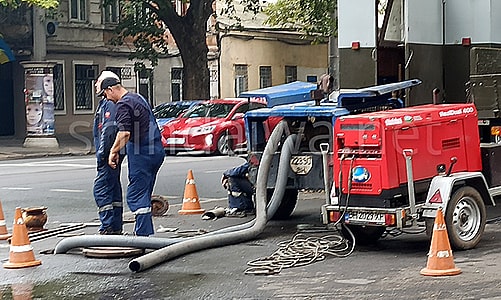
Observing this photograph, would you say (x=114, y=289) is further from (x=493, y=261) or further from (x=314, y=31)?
(x=314, y=31)

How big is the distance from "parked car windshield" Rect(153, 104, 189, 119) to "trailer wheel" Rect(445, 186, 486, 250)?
18.0 meters

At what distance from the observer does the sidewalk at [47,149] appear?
93.1 ft

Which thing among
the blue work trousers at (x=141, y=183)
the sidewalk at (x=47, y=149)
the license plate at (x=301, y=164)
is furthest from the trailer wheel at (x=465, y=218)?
the sidewalk at (x=47, y=149)

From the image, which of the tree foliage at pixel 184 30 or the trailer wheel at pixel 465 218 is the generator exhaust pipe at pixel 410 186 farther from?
the tree foliage at pixel 184 30

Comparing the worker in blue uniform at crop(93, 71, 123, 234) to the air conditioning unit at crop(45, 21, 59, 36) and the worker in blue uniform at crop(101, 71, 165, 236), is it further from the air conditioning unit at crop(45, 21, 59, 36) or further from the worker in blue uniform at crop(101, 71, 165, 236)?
the air conditioning unit at crop(45, 21, 59, 36)

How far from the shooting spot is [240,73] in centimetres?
4406

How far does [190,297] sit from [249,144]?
3.83 meters

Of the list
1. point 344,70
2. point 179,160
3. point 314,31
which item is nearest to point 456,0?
point 344,70

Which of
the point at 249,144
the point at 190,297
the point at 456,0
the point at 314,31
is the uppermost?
the point at 314,31

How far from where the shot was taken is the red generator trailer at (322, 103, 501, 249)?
368 inches

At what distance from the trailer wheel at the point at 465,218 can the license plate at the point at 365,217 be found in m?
0.67

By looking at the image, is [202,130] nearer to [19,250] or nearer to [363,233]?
[363,233]

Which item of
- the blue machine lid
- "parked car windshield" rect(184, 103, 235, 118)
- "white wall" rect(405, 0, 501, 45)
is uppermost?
"white wall" rect(405, 0, 501, 45)

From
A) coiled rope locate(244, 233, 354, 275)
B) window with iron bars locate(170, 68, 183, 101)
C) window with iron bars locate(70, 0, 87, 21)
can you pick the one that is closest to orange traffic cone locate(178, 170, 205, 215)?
coiled rope locate(244, 233, 354, 275)
